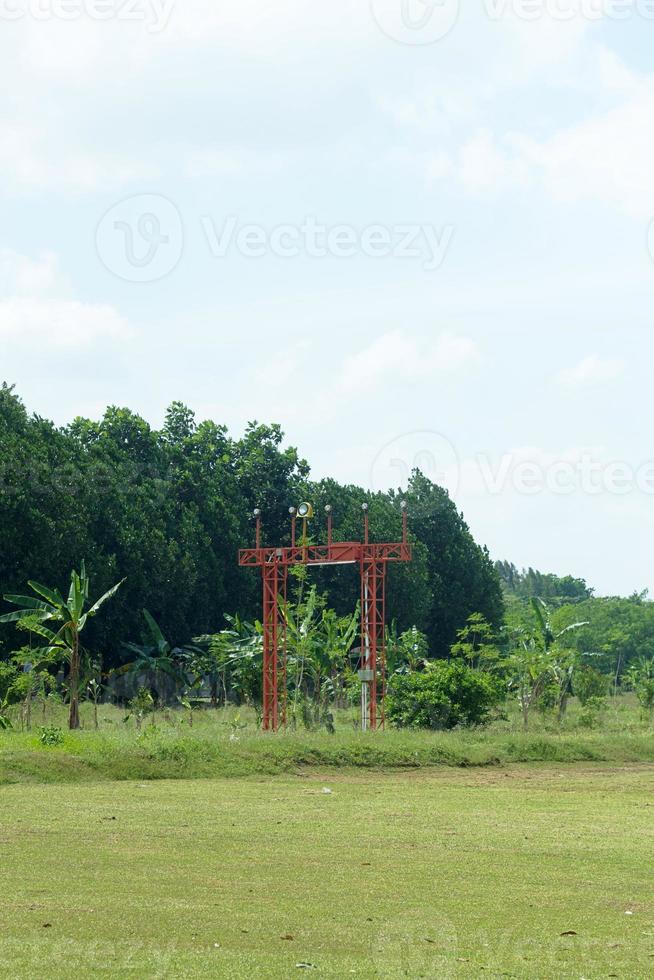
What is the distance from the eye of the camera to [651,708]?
39375 mm

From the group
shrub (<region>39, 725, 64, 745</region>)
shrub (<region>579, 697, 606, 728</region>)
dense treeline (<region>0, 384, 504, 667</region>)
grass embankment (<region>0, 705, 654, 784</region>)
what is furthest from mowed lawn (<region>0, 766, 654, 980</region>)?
dense treeline (<region>0, 384, 504, 667</region>)

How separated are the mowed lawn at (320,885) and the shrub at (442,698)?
1062cm

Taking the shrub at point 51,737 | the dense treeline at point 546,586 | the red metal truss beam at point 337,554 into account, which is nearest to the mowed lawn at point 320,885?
the shrub at point 51,737

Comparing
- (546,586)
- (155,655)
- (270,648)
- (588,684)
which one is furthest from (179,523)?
(546,586)

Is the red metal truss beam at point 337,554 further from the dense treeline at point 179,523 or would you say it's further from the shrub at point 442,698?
the dense treeline at point 179,523

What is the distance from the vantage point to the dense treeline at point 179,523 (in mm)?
43906

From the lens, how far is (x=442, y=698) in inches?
1197

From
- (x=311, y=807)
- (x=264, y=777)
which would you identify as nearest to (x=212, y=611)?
(x=264, y=777)

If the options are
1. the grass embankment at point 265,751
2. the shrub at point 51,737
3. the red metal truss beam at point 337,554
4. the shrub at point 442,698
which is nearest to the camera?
the grass embankment at point 265,751

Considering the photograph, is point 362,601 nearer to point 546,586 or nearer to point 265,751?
point 265,751

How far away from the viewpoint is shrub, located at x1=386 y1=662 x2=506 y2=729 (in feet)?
100

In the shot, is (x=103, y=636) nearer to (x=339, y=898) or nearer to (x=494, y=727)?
(x=494, y=727)

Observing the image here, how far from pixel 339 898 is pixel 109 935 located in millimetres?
2483

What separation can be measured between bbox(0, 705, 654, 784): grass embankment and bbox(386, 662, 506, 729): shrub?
0.74 metres
